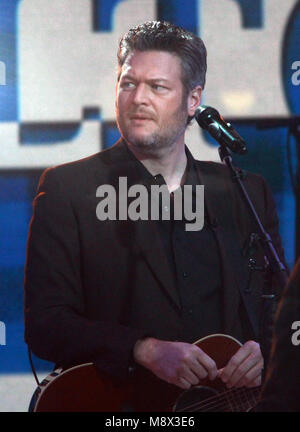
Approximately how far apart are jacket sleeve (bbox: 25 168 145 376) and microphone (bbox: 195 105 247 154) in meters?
0.55

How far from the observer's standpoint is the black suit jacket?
205 cm

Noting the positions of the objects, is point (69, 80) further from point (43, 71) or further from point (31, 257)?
point (31, 257)

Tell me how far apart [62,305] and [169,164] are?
24.7 inches

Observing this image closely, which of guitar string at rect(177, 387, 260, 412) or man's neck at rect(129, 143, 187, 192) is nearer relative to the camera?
guitar string at rect(177, 387, 260, 412)

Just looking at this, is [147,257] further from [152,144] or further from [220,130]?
[220,130]

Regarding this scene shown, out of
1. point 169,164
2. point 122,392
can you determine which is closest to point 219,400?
point 122,392

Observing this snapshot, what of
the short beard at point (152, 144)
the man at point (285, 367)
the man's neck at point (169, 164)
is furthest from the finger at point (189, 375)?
the man at point (285, 367)

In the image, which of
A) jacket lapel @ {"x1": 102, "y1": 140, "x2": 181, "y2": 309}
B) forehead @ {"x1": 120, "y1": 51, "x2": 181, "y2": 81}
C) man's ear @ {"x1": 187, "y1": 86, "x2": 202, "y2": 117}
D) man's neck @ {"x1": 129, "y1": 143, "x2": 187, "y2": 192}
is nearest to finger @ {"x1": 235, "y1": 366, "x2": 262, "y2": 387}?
jacket lapel @ {"x1": 102, "y1": 140, "x2": 181, "y2": 309}

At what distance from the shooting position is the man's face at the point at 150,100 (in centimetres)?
216

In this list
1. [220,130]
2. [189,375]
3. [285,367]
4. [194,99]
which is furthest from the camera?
[194,99]

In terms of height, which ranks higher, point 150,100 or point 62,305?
point 150,100

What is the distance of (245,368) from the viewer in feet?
6.77

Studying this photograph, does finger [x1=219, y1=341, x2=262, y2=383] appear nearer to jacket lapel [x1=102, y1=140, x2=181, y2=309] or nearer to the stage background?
jacket lapel [x1=102, y1=140, x2=181, y2=309]

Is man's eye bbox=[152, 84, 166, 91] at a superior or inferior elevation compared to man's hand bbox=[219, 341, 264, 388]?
superior
